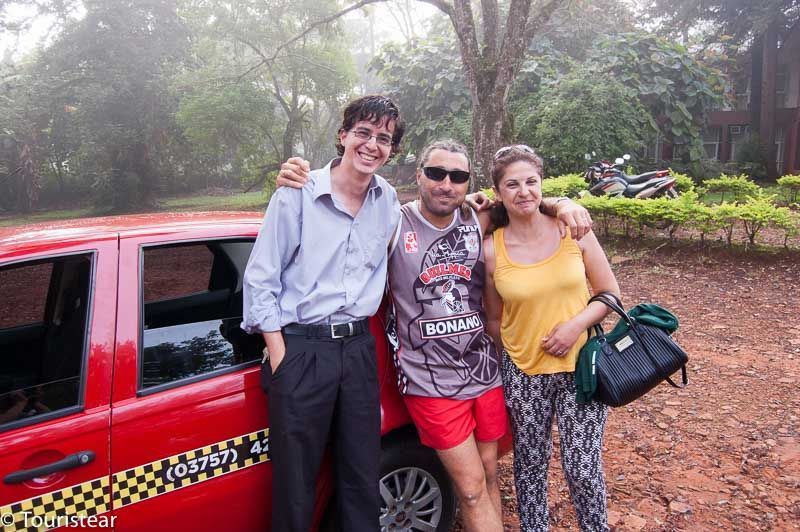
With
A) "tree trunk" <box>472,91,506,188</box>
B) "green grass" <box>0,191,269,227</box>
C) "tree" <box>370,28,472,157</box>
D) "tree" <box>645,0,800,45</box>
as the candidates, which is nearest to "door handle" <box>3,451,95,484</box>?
"tree trunk" <box>472,91,506,188</box>

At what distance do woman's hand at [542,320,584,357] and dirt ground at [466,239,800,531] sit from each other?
1.16m

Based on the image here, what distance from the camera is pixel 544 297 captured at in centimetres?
226

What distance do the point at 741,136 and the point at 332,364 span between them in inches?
985

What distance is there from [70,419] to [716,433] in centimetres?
366

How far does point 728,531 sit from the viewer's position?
8.99 ft

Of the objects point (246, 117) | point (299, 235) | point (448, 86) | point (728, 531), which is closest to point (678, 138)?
point (448, 86)

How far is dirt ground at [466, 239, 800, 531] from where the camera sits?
9.55 ft

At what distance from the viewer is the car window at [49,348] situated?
75.0 inches

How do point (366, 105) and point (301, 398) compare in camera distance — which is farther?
point (366, 105)

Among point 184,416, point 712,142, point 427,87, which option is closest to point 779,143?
point 712,142

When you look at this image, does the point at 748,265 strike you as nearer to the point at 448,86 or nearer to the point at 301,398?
the point at 301,398

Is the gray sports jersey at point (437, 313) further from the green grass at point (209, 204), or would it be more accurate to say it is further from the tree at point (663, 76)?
the green grass at point (209, 204)

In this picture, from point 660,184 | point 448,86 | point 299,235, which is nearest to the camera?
point 299,235

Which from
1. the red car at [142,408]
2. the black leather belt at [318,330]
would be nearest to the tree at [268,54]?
the red car at [142,408]
